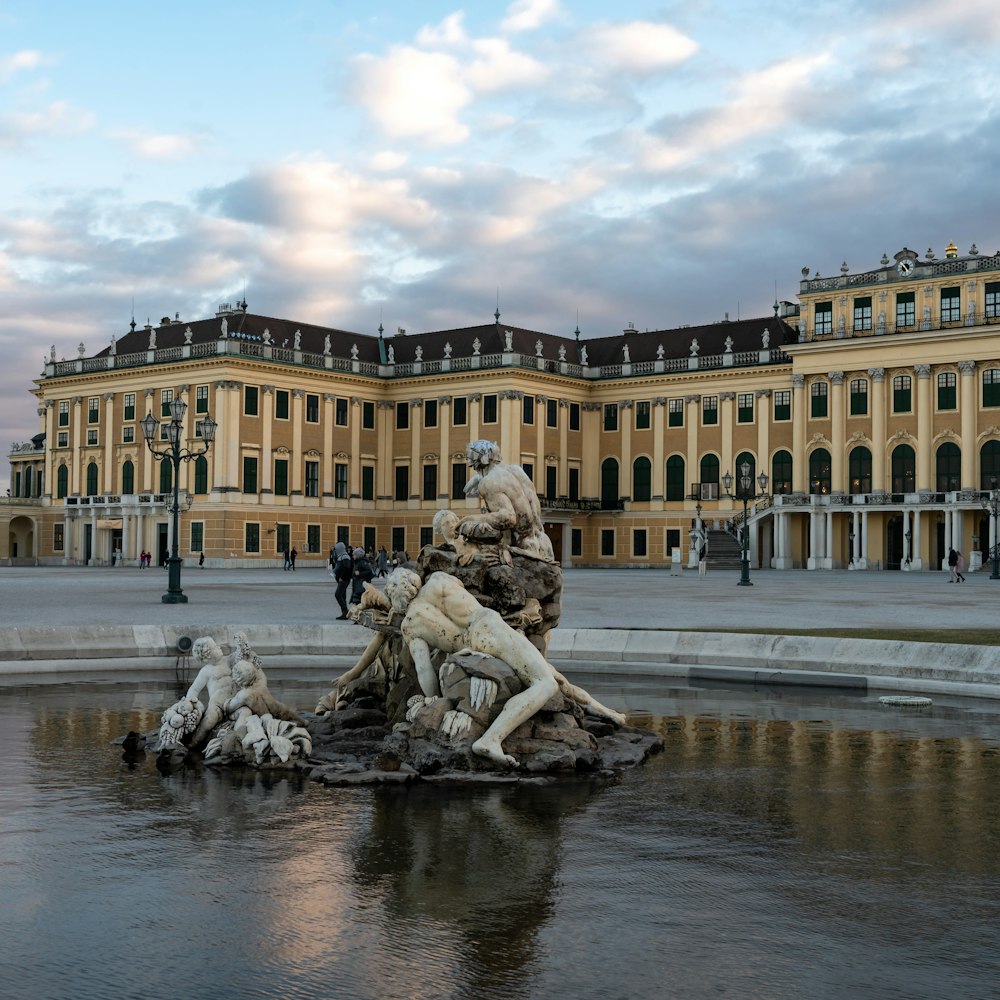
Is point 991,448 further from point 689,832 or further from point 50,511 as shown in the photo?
point 689,832

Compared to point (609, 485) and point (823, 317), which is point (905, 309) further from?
point (609, 485)

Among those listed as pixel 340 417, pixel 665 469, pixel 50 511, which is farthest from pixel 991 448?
pixel 50 511

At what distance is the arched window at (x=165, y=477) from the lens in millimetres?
83312

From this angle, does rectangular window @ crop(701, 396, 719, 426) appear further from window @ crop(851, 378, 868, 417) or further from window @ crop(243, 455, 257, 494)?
window @ crop(243, 455, 257, 494)

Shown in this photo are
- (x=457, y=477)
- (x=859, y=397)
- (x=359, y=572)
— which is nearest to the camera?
(x=359, y=572)

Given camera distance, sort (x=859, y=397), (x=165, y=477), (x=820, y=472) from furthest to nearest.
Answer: (x=165, y=477) → (x=820, y=472) → (x=859, y=397)

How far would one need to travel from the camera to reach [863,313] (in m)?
76.5

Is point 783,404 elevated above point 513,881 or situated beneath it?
elevated above

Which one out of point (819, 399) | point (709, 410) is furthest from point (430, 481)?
point (819, 399)

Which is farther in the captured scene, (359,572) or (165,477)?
(165,477)

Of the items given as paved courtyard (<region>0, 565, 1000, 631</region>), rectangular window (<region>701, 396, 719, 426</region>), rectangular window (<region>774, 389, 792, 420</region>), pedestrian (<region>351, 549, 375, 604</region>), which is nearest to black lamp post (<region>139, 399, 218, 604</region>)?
paved courtyard (<region>0, 565, 1000, 631</region>)

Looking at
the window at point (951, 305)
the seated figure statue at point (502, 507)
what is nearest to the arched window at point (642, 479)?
the window at point (951, 305)

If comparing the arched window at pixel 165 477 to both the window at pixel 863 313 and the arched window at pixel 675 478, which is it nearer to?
the arched window at pixel 675 478

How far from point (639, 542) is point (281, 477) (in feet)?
73.5
